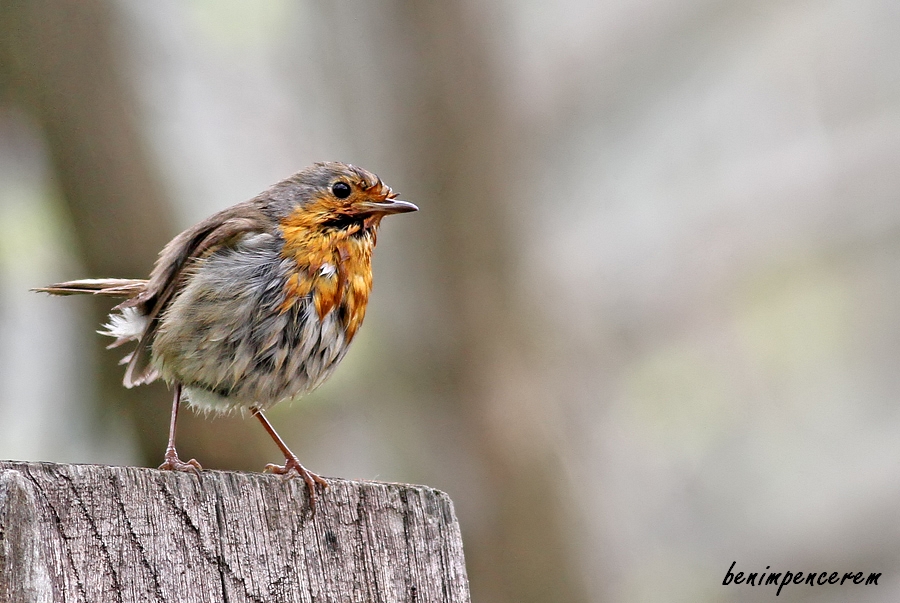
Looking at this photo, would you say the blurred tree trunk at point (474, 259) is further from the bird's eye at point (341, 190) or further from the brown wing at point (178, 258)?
the brown wing at point (178, 258)

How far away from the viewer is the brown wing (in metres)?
3.78

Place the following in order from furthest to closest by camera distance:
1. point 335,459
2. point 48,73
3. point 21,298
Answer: point 335,459 < point 21,298 < point 48,73

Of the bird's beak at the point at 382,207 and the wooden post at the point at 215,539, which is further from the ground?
the bird's beak at the point at 382,207

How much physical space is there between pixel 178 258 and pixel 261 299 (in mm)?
488

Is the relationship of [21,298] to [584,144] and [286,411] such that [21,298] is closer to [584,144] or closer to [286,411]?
[286,411]

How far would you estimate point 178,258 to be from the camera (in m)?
3.86

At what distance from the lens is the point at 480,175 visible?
6910mm

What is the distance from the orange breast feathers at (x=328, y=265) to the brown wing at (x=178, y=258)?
14 cm

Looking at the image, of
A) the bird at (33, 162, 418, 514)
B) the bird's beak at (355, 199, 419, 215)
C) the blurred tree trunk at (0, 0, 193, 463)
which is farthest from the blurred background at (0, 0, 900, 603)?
the bird's beak at (355, 199, 419, 215)

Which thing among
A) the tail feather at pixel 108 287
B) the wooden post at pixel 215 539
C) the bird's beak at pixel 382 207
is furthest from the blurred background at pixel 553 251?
the wooden post at pixel 215 539

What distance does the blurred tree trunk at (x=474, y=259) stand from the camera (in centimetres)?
648

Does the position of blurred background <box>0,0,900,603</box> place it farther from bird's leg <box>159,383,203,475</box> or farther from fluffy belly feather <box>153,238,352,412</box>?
fluffy belly feather <box>153,238,352,412</box>

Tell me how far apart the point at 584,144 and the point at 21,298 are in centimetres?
405

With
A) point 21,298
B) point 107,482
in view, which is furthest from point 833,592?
point 107,482
